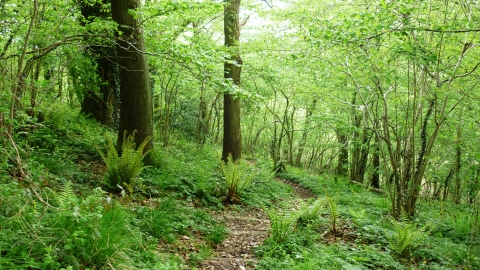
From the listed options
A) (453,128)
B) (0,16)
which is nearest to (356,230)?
(453,128)

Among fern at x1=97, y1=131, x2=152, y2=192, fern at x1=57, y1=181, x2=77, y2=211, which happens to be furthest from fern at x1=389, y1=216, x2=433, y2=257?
fern at x1=57, y1=181, x2=77, y2=211

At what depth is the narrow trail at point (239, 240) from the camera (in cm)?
429

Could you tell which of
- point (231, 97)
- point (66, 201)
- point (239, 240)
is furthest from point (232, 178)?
point (66, 201)

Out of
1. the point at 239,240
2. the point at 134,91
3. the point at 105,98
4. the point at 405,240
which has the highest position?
the point at 105,98

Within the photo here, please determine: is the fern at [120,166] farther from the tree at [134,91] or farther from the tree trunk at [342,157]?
the tree trunk at [342,157]

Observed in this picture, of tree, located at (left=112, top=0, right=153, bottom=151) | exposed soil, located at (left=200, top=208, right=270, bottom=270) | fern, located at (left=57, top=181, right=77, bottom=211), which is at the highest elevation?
tree, located at (left=112, top=0, right=153, bottom=151)

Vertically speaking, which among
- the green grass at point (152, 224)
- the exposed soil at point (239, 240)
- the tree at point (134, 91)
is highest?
the tree at point (134, 91)

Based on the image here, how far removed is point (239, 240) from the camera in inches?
210

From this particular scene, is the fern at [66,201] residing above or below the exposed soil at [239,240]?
above

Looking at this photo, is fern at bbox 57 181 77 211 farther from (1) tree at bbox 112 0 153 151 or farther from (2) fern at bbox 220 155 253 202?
(2) fern at bbox 220 155 253 202

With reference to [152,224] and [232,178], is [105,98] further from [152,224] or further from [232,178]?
[152,224]

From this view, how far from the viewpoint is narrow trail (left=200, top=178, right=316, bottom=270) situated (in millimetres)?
4286

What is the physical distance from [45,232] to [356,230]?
517cm

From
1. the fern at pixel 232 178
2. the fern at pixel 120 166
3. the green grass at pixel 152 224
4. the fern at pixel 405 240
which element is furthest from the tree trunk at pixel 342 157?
the fern at pixel 120 166
